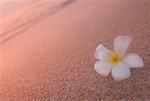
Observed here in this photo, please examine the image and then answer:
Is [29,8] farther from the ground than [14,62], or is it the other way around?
[29,8]

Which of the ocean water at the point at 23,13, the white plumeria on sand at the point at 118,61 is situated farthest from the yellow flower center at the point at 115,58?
the ocean water at the point at 23,13

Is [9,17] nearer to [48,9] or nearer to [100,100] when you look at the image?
[48,9]

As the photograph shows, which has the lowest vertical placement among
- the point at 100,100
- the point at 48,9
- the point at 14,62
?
the point at 100,100

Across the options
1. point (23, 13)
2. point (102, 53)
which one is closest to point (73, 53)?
point (102, 53)

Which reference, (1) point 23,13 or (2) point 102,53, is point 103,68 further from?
(1) point 23,13

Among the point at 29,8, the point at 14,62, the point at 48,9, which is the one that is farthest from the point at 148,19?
the point at 29,8

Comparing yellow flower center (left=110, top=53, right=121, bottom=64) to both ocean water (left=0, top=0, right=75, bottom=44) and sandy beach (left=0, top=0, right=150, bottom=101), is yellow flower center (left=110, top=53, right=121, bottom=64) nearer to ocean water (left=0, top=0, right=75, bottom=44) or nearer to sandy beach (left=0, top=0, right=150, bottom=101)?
sandy beach (left=0, top=0, right=150, bottom=101)
